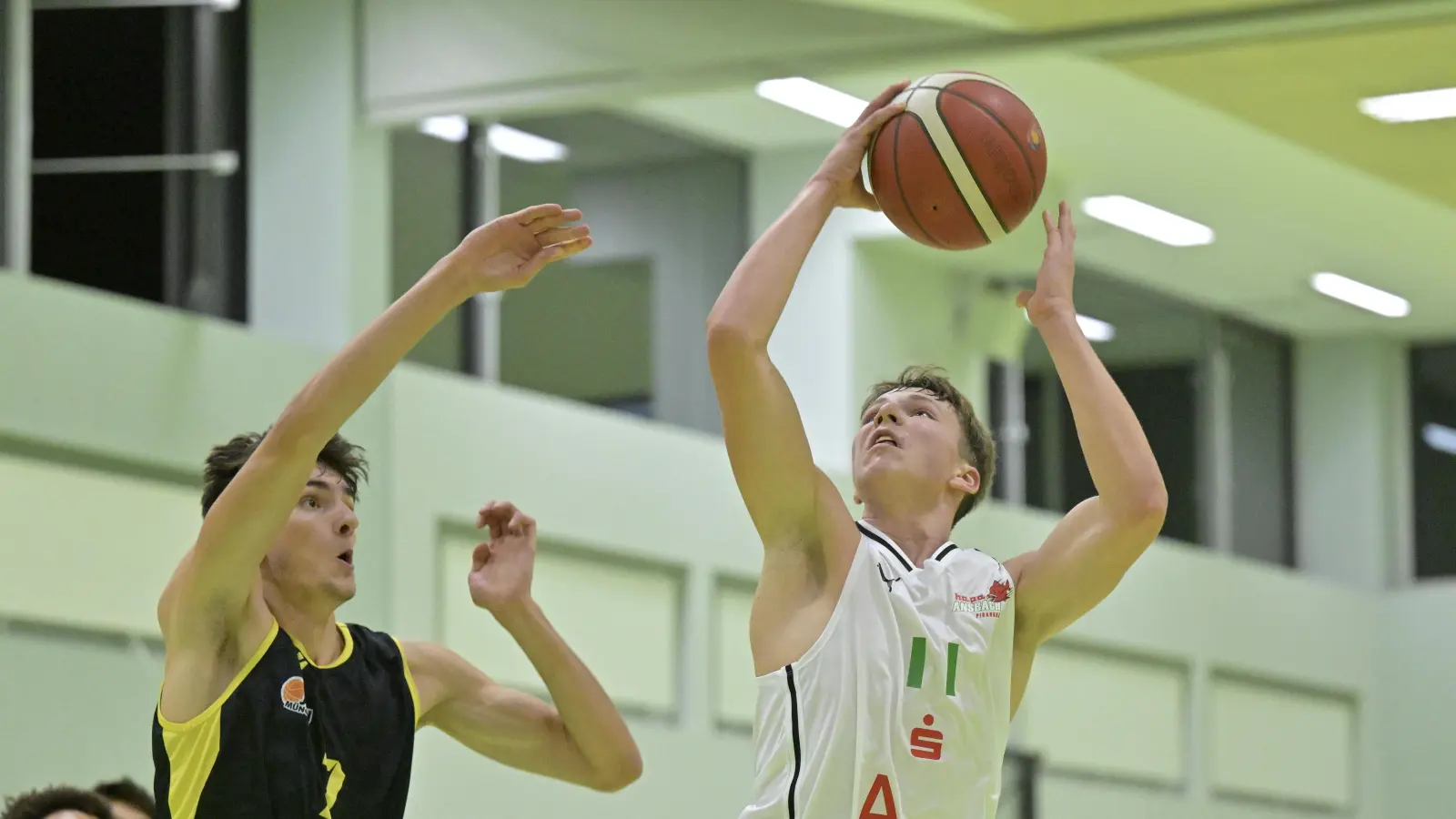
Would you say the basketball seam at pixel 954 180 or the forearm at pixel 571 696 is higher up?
the basketball seam at pixel 954 180

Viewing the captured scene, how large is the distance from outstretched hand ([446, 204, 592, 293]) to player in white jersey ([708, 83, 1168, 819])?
13.1 inches

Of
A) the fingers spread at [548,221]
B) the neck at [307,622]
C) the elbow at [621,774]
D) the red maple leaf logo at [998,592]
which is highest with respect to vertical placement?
the fingers spread at [548,221]

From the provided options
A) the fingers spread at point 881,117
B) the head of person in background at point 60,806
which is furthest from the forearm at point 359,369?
the head of person in background at point 60,806

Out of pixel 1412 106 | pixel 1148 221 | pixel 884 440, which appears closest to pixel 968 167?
pixel 884 440

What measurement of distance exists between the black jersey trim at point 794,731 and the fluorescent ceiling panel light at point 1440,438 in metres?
13.3

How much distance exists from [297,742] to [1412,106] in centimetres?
719

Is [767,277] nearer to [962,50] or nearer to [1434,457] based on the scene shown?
[962,50]

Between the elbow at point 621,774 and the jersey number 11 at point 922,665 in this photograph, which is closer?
the jersey number 11 at point 922,665

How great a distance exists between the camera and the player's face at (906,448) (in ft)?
12.8

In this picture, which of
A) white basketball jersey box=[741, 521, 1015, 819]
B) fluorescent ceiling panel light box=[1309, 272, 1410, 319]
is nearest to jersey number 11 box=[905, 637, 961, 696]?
white basketball jersey box=[741, 521, 1015, 819]

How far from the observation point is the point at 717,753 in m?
10.9

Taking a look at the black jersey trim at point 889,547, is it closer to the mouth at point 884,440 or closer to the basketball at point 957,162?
the mouth at point 884,440

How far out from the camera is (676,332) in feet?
40.1

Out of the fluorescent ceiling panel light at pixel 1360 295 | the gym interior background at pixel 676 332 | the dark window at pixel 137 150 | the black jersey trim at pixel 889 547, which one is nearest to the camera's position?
the black jersey trim at pixel 889 547
